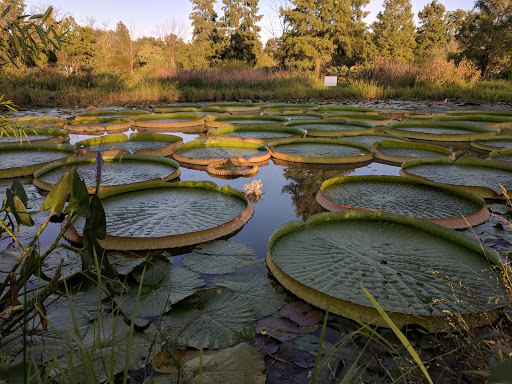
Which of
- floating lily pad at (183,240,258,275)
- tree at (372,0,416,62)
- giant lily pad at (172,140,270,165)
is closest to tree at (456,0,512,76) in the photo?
tree at (372,0,416,62)

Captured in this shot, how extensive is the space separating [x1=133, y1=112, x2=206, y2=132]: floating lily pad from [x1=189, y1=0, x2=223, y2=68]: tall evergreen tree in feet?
73.7

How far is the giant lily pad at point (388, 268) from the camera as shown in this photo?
4.04 ft

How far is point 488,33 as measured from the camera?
22391 mm

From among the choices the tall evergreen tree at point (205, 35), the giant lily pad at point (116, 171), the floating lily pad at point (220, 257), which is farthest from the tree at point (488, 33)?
the floating lily pad at point (220, 257)

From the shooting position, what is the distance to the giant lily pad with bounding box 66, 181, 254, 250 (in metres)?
1.80

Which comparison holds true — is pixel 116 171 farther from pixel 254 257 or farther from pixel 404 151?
pixel 404 151

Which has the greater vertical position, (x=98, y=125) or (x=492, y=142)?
(x=98, y=125)

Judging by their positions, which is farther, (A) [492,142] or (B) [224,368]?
(A) [492,142]

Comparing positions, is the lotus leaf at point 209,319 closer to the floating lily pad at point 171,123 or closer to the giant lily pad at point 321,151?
the giant lily pad at point 321,151

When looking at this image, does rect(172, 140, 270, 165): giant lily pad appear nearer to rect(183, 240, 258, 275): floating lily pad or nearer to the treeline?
rect(183, 240, 258, 275): floating lily pad

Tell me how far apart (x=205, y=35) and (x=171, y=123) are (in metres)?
27.8

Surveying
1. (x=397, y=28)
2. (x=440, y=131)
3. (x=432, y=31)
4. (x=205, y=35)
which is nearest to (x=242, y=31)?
(x=205, y=35)

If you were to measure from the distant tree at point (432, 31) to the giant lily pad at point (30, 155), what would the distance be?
35622 mm

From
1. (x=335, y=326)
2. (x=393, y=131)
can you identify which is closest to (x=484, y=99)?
(x=393, y=131)
